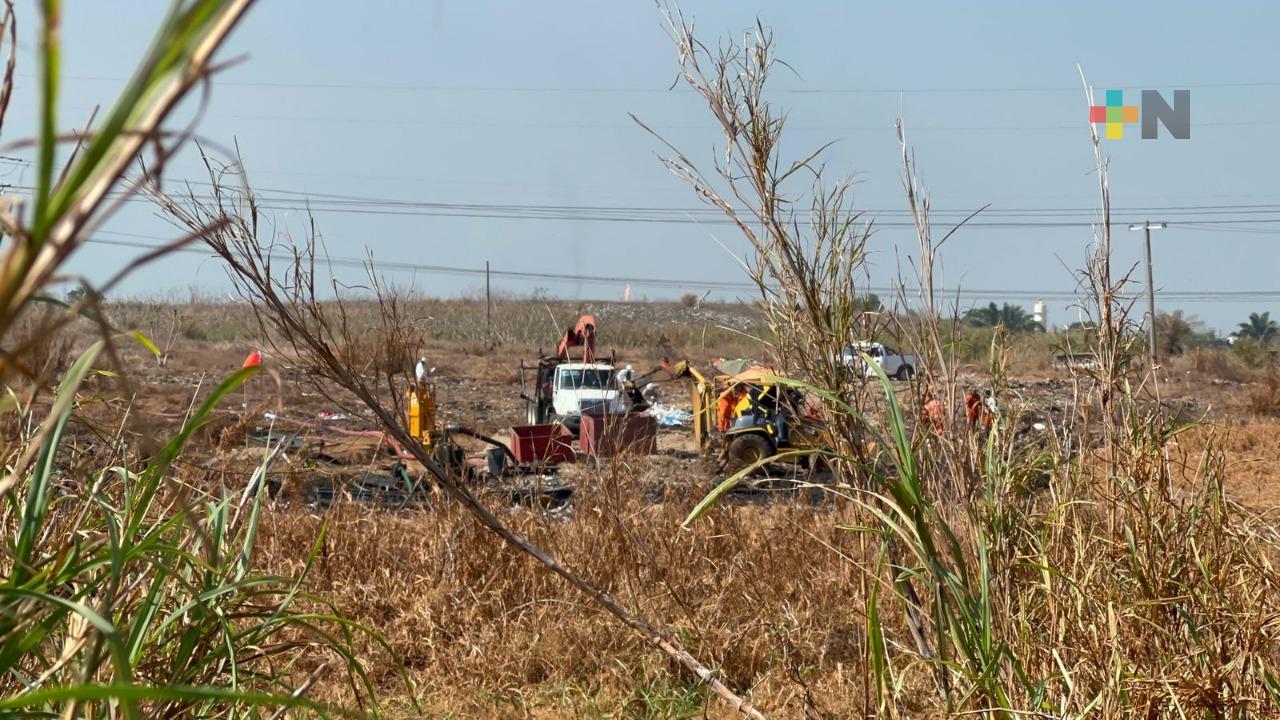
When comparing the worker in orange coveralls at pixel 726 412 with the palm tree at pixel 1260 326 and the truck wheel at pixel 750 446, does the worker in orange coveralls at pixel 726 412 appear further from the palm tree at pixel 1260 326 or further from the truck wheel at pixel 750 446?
the palm tree at pixel 1260 326

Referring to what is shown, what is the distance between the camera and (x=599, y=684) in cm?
513

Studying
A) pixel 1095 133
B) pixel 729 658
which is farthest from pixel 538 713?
pixel 1095 133

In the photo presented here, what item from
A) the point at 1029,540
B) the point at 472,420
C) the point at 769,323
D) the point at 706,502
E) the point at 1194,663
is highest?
the point at 769,323

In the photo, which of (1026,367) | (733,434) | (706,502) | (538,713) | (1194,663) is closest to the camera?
(706,502)

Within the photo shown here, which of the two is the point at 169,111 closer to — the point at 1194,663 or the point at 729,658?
the point at 1194,663

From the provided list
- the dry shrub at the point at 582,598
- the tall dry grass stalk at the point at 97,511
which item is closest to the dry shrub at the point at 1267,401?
the dry shrub at the point at 582,598

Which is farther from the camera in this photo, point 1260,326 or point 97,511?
point 1260,326

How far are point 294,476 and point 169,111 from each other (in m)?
6.35

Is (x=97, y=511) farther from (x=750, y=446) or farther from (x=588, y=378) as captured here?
(x=588, y=378)

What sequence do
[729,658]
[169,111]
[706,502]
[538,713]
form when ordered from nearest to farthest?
1. [169,111]
2. [706,502]
3. [538,713]
4. [729,658]

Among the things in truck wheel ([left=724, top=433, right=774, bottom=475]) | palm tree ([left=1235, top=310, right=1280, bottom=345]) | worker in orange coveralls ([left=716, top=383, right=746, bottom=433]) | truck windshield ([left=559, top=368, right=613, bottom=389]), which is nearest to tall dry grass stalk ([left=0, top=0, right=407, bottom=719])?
truck wheel ([left=724, top=433, right=774, bottom=475])

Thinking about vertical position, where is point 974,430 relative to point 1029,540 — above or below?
above

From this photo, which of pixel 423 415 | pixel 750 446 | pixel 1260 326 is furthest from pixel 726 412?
pixel 1260 326

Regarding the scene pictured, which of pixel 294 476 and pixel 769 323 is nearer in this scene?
pixel 769 323
